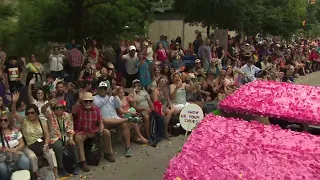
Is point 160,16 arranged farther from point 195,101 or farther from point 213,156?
point 213,156

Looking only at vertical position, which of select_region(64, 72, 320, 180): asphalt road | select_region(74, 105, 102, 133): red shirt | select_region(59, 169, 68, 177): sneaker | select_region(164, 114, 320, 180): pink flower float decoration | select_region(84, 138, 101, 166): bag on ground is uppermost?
select_region(164, 114, 320, 180): pink flower float decoration

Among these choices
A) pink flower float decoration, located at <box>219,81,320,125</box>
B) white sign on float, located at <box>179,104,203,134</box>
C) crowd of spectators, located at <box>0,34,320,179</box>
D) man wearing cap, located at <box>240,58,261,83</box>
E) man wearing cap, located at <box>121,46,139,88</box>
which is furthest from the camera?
man wearing cap, located at <box>240,58,261,83</box>

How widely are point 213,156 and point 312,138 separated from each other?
4.29 ft

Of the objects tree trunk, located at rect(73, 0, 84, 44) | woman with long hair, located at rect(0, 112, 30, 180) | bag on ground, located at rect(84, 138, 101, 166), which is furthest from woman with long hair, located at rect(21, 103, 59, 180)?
tree trunk, located at rect(73, 0, 84, 44)

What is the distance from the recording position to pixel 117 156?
27.0ft

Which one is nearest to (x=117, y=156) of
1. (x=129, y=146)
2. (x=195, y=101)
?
(x=129, y=146)

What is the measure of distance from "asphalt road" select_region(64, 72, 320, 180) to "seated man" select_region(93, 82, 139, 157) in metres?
0.29

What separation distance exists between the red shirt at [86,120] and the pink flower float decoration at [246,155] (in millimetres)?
2765

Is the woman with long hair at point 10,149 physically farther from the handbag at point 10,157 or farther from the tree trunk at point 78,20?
the tree trunk at point 78,20

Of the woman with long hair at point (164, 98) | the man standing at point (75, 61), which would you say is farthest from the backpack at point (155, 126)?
the man standing at point (75, 61)

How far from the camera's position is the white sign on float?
9064mm

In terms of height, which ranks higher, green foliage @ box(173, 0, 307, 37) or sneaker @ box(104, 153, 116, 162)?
green foliage @ box(173, 0, 307, 37)

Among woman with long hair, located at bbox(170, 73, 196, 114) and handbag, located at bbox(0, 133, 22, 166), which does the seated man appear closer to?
woman with long hair, located at bbox(170, 73, 196, 114)

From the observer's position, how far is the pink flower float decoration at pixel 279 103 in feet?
20.2
